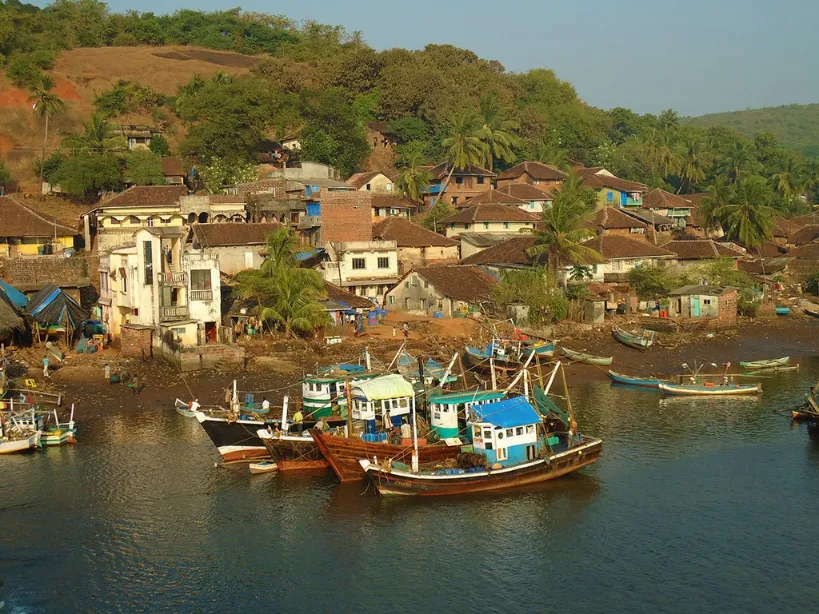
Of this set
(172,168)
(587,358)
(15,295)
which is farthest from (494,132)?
(15,295)

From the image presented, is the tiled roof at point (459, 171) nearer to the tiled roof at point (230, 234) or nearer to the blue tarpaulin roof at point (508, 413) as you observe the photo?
the tiled roof at point (230, 234)

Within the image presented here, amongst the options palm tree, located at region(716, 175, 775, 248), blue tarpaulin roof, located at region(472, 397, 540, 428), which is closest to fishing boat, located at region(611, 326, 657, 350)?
blue tarpaulin roof, located at region(472, 397, 540, 428)

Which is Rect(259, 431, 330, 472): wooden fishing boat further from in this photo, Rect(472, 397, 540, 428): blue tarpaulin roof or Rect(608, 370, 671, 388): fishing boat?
Rect(608, 370, 671, 388): fishing boat

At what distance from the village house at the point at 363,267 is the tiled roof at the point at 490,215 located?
1260cm

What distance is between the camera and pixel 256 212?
68.6 meters

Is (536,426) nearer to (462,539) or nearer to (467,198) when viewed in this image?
(462,539)

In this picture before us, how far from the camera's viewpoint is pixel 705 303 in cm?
6462

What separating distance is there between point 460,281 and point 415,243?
25.5ft

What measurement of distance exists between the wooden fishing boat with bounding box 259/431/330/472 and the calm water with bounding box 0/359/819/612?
73 cm

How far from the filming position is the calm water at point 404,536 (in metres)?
26.2

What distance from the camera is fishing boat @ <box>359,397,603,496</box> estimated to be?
3228 cm

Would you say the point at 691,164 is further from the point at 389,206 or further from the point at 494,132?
the point at 389,206

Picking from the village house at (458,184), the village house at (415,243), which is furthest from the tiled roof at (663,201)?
the village house at (415,243)

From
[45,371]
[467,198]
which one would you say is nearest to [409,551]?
[45,371]
